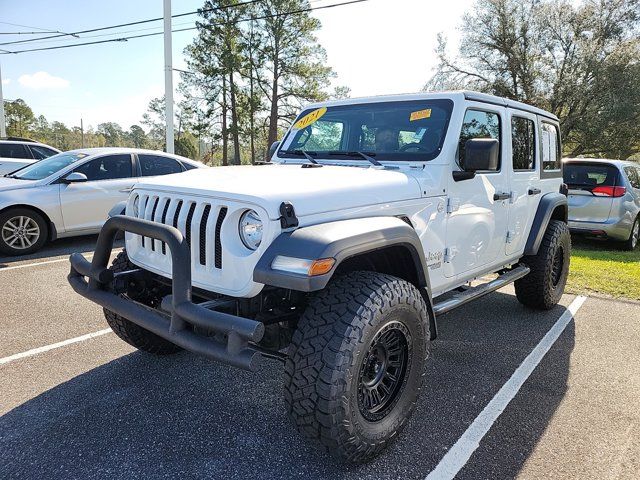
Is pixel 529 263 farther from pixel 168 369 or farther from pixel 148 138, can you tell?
pixel 148 138

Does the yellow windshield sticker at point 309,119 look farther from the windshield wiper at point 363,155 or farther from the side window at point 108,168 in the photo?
the side window at point 108,168

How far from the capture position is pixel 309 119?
3957 mm

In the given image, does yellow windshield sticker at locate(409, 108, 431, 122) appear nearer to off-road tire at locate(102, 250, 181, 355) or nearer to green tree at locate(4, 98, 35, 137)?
off-road tire at locate(102, 250, 181, 355)

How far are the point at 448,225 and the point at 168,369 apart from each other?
7.38 feet

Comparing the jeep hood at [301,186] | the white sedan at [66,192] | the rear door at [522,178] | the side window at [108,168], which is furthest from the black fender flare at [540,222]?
the side window at [108,168]

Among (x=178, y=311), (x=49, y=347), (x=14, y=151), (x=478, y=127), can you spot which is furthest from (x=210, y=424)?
(x=14, y=151)

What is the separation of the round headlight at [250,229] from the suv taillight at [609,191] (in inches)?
302

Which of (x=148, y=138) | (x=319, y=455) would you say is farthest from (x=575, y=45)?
(x=148, y=138)

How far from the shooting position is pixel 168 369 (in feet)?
11.0

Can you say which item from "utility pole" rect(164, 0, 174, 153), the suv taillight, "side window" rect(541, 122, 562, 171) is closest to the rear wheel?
the suv taillight

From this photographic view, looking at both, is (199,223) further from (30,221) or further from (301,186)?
(30,221)

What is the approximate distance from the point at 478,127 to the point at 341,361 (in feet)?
7.66

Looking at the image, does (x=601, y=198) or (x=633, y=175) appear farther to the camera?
(x=633, y=175)

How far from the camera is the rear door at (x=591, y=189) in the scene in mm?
7914
